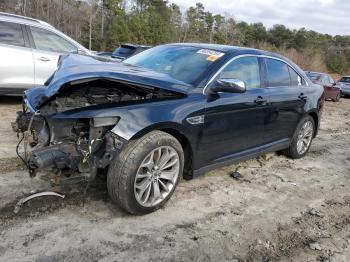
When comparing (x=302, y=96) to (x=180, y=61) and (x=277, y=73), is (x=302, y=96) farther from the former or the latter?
(x=180, y=61)

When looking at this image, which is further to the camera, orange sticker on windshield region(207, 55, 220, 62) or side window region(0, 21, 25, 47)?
side window region(0, 21, 25, 47)

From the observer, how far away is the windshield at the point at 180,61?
4.34 meters

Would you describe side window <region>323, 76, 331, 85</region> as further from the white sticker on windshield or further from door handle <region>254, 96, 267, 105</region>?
the white sticker on windshield

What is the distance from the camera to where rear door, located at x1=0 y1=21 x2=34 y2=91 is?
7.42m

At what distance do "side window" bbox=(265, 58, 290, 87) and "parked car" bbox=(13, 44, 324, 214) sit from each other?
0.04 metres

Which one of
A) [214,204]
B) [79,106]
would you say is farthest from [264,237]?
[79,106]

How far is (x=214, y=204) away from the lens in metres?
4.25

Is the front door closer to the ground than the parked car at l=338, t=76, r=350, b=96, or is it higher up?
higher up

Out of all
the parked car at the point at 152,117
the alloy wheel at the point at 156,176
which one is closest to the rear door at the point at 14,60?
the parked car at the point at 152,117

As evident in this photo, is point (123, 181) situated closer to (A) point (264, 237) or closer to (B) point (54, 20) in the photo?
(A) point (264, 237)

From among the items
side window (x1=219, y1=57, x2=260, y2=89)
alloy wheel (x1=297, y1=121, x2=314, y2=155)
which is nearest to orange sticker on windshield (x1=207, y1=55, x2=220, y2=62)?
side window (x1=219, y1=57, x2=260, y2=89)

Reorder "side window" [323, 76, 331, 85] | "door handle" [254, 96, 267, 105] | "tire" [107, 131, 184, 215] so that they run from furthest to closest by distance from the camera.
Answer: "side window" [323, 76, 331, 85], "door handle" [254, 96, 267, 105], "tire" [107, 131, 184, 215]

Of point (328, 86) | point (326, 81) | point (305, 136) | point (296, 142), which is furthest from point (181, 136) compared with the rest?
point (326, 81)

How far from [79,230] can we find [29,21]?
576 cm
